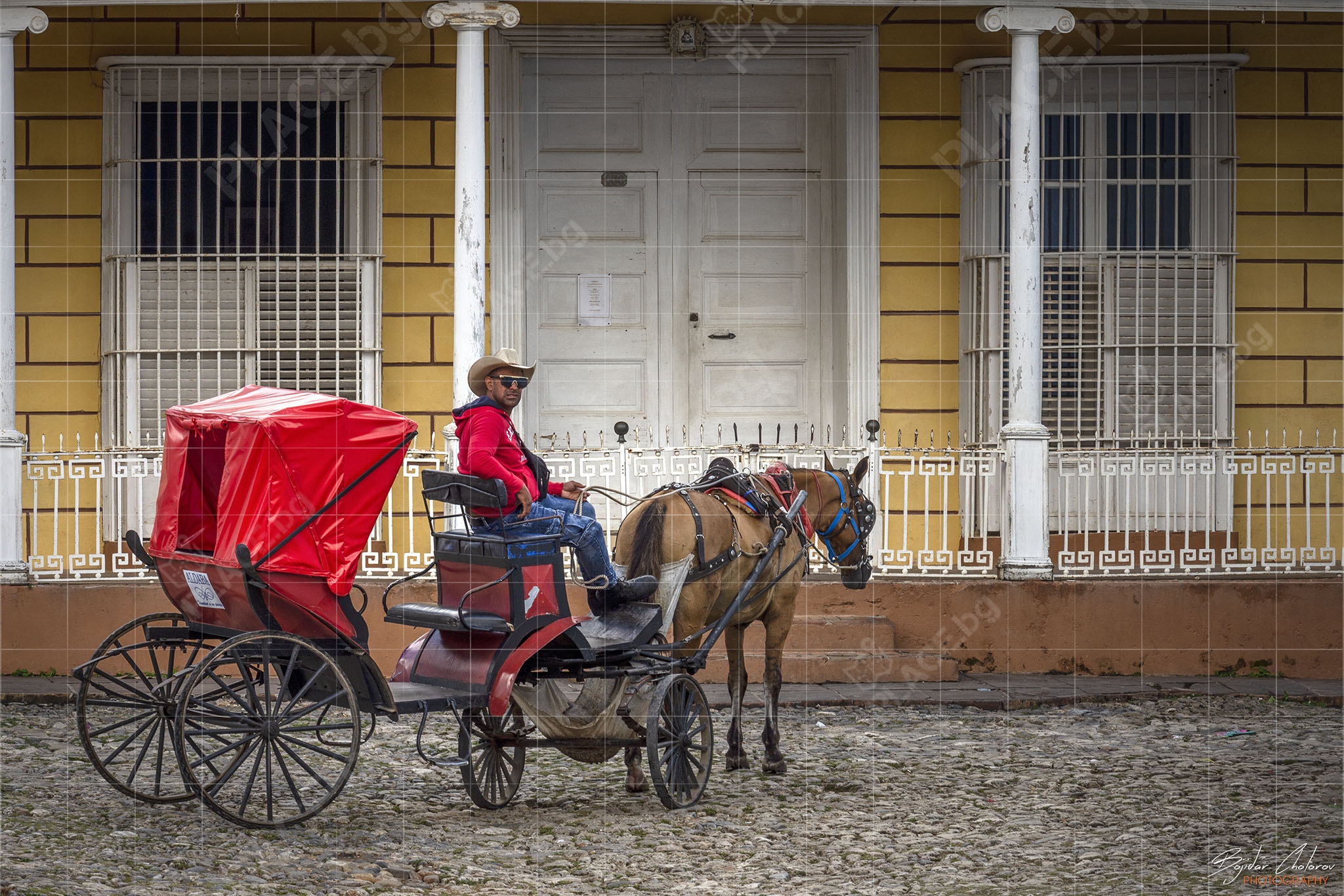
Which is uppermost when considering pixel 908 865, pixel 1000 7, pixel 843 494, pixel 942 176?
pixel 1000 7

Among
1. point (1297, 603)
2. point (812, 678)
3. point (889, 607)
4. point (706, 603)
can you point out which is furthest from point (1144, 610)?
point (706, 603)

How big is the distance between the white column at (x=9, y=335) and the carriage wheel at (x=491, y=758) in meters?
4.46

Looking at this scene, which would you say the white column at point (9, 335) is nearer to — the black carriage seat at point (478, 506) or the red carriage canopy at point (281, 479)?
the red carriage canopy at point (281, 479)

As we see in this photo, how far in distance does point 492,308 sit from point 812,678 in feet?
12.0

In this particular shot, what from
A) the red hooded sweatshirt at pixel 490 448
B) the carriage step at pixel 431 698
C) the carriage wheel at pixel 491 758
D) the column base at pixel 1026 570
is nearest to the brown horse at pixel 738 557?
the carriage wheel at pixel 491 758

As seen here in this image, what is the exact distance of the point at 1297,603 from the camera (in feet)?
32.8

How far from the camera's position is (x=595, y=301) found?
1106cm

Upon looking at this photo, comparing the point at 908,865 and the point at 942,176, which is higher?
the point at 942,176

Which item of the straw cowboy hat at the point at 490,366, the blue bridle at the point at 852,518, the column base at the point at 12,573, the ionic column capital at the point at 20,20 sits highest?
the ionic column capital at the point at 20,20

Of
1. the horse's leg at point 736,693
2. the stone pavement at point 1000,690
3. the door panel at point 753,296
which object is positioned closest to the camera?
Result: the horse's leg at point 736,693

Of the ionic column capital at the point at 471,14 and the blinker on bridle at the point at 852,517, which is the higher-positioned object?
the ionic column capital at the point at 471,14

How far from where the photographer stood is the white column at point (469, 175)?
9422 mm

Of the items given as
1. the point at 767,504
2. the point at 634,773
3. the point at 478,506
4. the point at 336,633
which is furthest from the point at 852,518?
the point at 336,633

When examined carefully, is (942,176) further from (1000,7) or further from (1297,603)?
(1297,603)
